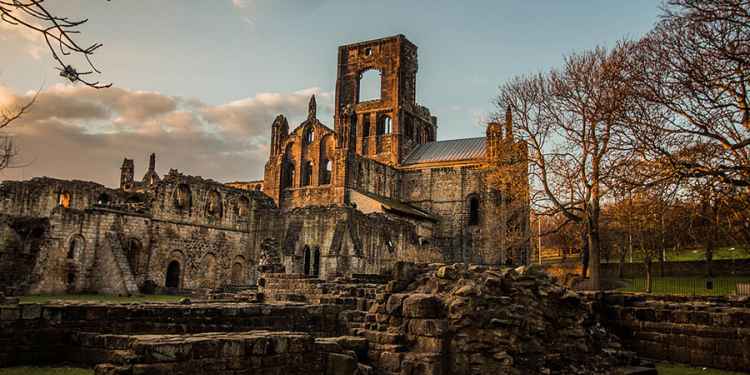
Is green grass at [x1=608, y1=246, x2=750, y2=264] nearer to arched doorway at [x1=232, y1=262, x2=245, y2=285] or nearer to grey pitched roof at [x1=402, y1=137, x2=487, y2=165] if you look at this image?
grey pitched roof at [x1=402, y1=137, x2=487, y2=165]

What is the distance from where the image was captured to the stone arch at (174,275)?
30.5 m

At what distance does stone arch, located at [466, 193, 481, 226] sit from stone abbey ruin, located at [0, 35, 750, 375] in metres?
0.18

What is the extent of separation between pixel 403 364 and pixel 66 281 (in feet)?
68.1

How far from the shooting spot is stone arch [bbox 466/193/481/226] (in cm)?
4578

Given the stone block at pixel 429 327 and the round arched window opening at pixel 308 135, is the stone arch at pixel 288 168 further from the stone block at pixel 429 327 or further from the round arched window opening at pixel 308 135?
the stone block at pixel 429 327

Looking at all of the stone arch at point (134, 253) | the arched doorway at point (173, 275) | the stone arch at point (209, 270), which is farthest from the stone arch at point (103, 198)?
the stone arch at point (209, 270)


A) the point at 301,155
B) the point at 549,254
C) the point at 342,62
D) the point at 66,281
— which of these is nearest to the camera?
the point at 66,281

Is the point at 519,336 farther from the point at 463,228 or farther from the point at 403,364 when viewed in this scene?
the point at 463,228

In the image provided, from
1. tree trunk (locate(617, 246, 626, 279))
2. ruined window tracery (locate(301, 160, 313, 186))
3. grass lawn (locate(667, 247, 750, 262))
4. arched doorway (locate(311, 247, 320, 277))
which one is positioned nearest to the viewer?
arched doorway (locate(311, 247, 320, 277))

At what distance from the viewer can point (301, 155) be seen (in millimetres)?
45250

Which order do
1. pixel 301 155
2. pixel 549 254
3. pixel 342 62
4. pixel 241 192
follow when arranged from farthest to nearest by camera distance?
pixel 549 254 → pixel 342 62 → pixel 301 155 → pixel 241 192

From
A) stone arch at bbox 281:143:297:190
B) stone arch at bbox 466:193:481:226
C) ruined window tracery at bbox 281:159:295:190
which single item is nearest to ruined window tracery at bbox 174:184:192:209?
ruined window tracery at bbox 281:159:295:190

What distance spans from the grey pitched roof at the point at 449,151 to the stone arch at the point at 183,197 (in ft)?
80.9

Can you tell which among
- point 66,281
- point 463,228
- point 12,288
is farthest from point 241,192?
point 463,228
